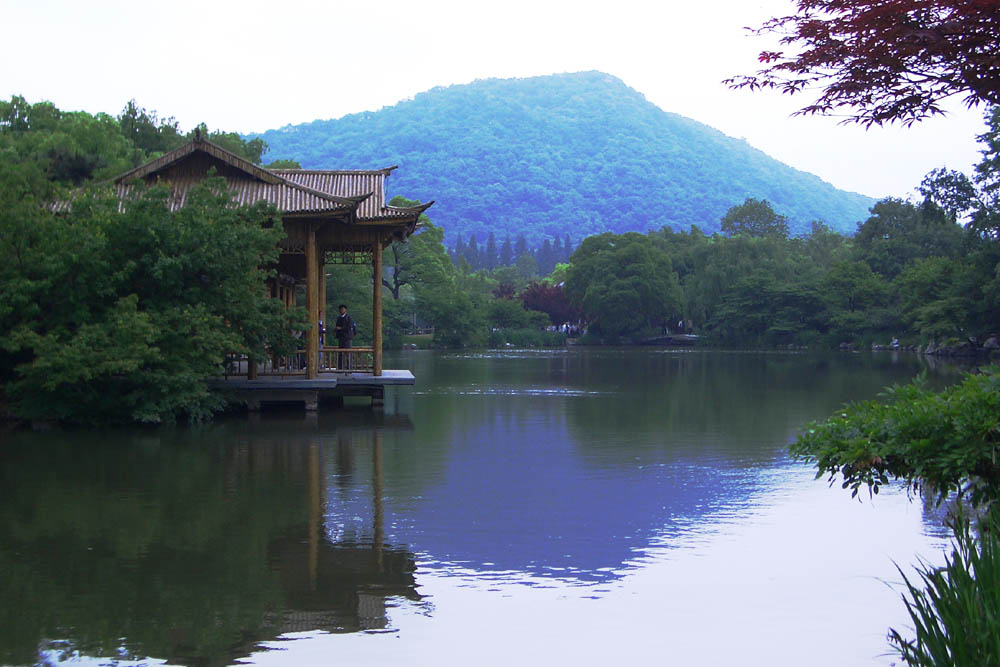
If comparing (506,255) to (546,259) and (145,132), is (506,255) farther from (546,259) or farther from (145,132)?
(145,132)

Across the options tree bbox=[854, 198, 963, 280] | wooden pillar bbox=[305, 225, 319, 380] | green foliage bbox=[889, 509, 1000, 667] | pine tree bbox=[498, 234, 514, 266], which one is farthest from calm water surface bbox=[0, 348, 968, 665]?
pine tree bbox=[498, 234, 514, 266]

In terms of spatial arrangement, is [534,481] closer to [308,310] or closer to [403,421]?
[403,421]

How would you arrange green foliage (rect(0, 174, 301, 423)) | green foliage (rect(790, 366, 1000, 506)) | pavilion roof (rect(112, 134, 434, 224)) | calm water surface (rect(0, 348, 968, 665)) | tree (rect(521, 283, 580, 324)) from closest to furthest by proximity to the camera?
green foliage (rect(790, 366, 1000, 506)) < calm water surface (rect(0, 348, 968, 665)) < green foliage (rect(0, 174, 301, 423)) < pavilion roof (rect(112, 134, 434, 224)) < tree (rect(521, 283, 580, 324))

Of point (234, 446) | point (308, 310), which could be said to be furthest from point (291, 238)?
point (234, 446)

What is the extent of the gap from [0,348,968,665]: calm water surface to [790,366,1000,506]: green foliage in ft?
3.76

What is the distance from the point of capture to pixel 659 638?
600cm

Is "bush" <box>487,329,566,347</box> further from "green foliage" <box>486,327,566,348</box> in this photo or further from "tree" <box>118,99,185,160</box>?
"tree" <box>118,99,185,160</box>

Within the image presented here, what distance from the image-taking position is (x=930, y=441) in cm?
516

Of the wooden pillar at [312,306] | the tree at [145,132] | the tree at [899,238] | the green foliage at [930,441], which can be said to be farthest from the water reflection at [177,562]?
the tree at [899,238]

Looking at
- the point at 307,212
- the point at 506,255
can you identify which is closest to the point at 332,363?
the point at 307,212

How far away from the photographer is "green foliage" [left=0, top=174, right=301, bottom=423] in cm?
1655

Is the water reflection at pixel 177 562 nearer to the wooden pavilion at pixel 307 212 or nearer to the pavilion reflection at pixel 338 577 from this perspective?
the pavilion reflection at pixel 338 577

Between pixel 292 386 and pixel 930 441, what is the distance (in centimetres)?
1621

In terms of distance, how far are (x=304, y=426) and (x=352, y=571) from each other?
10.6 m
